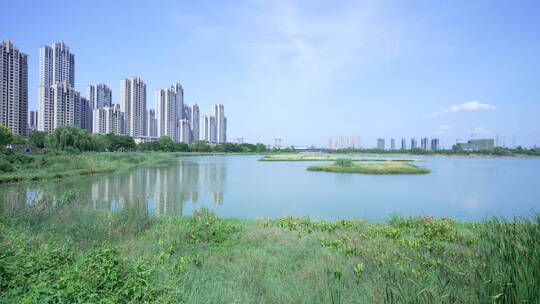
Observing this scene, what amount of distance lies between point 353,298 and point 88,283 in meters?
2.65

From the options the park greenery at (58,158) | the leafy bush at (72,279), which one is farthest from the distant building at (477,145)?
the leafy bush at (72,279)

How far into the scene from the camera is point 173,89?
109625mm

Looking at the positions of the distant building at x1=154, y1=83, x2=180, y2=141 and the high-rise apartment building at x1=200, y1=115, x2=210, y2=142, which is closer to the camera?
the distant building at x1=154, y1=83, x2=180, y2=141

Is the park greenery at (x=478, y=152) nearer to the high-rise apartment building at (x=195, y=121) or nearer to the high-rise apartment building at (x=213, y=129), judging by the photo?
the high-rise apartment building at (x=213, y=129)

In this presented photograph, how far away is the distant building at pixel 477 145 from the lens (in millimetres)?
115562

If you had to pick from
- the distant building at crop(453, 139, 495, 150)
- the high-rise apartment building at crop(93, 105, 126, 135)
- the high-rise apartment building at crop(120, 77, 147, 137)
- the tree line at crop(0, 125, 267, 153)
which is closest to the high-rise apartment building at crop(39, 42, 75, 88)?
the high-rise apartment building at crop(93, 105, 126, 135)

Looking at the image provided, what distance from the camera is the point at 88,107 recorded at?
8862cm

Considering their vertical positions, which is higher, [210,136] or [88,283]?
[210,136]

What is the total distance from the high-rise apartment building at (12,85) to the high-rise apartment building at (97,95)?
4547 centimetres

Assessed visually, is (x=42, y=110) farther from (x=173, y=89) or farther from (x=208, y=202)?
(x=208, y=202)

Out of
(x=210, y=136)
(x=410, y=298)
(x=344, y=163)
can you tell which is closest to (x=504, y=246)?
(x=410, y=298)

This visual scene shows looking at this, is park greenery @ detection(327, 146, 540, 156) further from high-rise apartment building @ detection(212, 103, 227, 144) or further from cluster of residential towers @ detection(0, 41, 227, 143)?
cluster of residential towers @ detection(0, 41, 227, 143)

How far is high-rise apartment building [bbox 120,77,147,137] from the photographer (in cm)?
9369

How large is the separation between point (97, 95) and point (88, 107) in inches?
728
